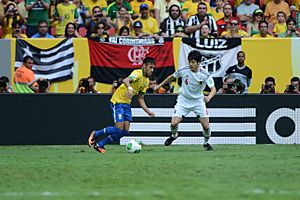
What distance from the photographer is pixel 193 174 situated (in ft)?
37.8

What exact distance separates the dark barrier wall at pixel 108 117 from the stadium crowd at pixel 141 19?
235cm

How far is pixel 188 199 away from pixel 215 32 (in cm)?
1311

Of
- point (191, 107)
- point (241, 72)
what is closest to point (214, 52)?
point (241, 72)

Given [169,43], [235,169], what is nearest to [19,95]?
[169,43]

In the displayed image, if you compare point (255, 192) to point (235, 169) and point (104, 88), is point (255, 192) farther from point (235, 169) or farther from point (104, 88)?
point (104, 88)

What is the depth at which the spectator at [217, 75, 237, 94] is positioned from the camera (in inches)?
795

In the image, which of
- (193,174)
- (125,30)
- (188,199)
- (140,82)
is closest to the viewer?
(188,199)

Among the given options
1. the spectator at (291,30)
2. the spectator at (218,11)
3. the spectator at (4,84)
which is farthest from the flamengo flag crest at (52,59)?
the spectator at (291,30)

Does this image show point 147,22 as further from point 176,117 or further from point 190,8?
point 176,117

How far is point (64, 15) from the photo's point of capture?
21.9 m

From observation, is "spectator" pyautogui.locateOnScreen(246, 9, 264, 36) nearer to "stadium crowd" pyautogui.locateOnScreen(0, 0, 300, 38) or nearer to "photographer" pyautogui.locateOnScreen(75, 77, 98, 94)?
"stadium crowd" pyautogui.locateOnScreen(0, 0, 300, 38)

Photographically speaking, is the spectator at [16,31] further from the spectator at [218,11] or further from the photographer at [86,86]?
the spectator at [218,11]

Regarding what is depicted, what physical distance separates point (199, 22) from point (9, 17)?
16.4 feet

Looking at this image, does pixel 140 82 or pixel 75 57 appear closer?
pixel 140 82
